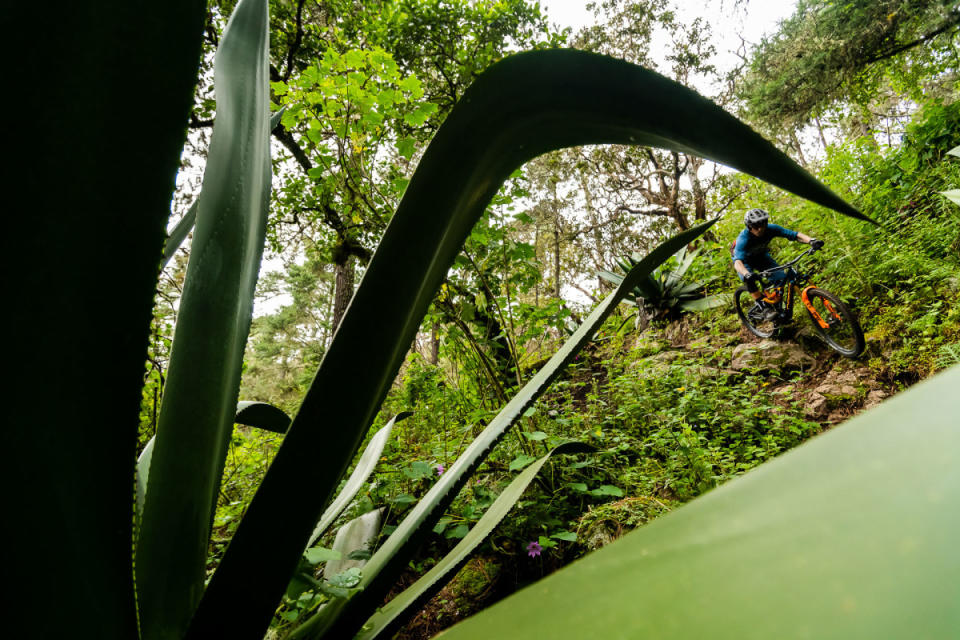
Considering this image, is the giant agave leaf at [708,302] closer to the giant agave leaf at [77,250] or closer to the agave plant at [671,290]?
the agave plant at [671,290]

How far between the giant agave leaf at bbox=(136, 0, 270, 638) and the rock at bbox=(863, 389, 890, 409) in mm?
3320

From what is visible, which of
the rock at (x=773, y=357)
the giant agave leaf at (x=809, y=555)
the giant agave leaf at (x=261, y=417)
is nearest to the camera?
the giant agave leaf at (x=809, y=555)

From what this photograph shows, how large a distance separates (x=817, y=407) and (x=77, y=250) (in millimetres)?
3448

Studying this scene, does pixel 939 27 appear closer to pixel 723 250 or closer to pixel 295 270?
pixel 723 250

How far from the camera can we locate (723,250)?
538cm

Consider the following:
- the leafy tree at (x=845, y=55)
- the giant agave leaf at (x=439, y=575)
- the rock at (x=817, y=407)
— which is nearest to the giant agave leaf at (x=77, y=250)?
the giant agave leaf at (x=439, y=575)

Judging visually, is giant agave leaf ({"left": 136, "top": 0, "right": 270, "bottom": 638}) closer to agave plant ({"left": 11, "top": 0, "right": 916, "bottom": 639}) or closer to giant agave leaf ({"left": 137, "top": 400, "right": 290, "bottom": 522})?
agave plant ({"left": 11, "top": 0, "right": 916, "bottom": 639})

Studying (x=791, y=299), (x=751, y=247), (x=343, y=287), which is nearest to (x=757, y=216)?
(x=751, y=247)

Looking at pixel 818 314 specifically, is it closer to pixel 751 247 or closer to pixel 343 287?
pixel 751 247

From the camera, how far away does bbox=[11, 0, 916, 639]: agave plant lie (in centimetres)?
18

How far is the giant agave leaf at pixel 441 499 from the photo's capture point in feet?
1.49

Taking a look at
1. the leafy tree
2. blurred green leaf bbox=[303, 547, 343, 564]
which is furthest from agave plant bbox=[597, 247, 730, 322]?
blurred green leaf bbox=[303, 547, 343, 564]

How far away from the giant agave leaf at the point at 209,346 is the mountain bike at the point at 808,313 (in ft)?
12.6

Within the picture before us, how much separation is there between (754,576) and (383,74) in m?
2.01
